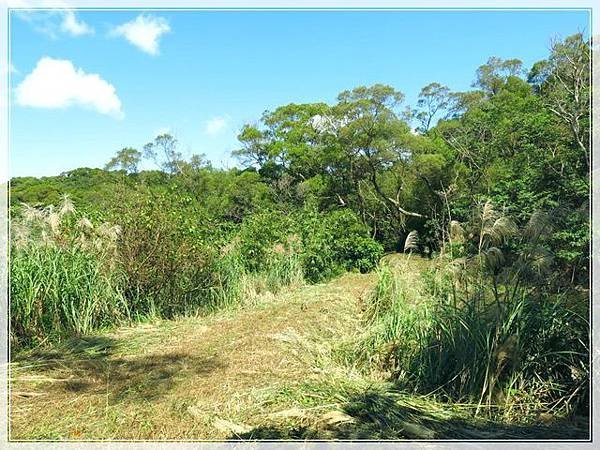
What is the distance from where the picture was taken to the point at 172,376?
4.31 m

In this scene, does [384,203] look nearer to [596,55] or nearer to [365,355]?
[596,55]

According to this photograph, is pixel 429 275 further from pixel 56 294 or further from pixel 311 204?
pixel 311 204

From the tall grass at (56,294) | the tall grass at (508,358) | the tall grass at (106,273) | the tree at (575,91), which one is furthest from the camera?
the tree at (575,91)

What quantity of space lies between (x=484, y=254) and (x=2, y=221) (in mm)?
4883

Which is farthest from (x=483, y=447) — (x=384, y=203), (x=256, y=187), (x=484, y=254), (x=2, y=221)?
(x=256, y=187)

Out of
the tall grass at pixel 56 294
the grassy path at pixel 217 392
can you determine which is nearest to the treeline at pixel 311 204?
the tall grass at pixel 56 294

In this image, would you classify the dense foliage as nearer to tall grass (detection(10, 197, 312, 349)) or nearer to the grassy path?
tall grass (detection(10, 197, 312, 349))

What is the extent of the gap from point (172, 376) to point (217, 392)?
0.61m

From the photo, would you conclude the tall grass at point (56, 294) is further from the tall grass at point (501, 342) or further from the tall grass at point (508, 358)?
the tall grass at point (508, 358)

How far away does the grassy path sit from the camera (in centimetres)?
326

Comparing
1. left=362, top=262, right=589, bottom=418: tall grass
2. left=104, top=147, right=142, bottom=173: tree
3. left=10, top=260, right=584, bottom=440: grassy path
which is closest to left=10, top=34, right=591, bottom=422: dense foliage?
left=362, top=262, right=589, bottom=418: tall grass

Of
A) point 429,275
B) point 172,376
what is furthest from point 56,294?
point 429,275

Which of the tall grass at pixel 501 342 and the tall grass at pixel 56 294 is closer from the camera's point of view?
the tall grass at pixel 501 342

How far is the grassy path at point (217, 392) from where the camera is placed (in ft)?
10.7
